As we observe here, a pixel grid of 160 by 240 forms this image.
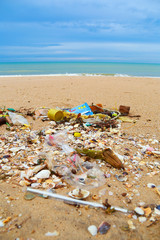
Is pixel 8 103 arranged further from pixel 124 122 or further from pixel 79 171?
pixel 79 171

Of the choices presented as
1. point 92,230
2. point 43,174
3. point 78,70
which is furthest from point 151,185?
point 78,70

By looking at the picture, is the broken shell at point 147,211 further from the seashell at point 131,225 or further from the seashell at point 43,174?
the seashell at point 43,174

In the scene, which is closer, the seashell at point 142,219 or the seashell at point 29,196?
the seashell at point 142,219

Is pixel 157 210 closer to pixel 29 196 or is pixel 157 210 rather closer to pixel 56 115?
pixel 29 196

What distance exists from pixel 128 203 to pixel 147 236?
344 millimetres

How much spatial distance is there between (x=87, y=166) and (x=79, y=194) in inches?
20.6

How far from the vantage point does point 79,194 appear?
178 cm

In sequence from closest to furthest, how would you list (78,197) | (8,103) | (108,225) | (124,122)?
(108,225) < (78,197) < (124,122) < (8,103)

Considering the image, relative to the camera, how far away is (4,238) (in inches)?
54.6

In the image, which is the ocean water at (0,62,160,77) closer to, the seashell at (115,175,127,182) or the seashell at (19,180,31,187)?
the seashell at (115,175,127,182)

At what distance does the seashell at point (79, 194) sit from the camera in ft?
5.77

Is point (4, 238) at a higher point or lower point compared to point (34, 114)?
lower

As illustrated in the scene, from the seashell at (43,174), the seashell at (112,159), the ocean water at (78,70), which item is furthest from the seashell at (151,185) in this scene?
the ocean water at (78,70)

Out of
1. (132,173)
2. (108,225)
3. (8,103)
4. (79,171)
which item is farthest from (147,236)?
(8,103)
